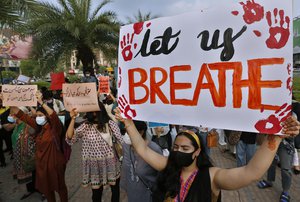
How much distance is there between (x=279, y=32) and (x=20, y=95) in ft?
10.6

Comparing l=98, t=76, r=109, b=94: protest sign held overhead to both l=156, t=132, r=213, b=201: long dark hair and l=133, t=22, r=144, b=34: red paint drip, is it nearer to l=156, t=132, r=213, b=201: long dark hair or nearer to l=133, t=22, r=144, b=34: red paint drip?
l=133, t=22, r=144, b=34: red paint drip

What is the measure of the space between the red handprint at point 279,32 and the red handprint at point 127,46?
1.03 metres

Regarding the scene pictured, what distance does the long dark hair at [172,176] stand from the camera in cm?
183

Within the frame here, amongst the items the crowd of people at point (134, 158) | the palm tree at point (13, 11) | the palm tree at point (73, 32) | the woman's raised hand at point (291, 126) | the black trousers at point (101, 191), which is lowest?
the black trousers at point (101, 191)

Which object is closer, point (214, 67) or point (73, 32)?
point (214, 67)

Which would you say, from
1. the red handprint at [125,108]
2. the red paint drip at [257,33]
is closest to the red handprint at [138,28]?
the red handprint at [125,108]

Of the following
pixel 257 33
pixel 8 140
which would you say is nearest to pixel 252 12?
pixel 257 33

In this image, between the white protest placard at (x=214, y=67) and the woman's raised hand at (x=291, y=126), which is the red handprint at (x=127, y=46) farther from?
the woman's raised hand at (x=291, y=126)

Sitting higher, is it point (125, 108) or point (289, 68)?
point (289, 68)

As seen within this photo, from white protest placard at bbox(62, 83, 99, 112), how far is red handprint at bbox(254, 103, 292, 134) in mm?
1740

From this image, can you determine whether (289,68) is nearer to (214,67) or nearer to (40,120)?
(214,67)

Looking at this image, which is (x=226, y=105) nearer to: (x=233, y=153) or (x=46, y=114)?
(x=46, y=114)

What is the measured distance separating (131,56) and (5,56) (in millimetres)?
7373

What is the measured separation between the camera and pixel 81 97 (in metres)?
2.74
